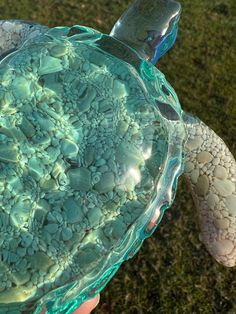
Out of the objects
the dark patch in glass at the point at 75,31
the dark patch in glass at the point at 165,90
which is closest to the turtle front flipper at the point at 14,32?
the dark patch in glass at the point at 75,31

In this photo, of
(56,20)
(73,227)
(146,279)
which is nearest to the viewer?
(73,227)

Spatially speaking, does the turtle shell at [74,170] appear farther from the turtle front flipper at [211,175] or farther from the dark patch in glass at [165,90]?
the turtle front flipper at [211,175]

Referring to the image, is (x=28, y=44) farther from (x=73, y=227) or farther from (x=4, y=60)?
(x=73, y=227)

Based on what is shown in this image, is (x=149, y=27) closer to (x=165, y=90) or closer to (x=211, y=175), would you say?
(x=165, y=90)

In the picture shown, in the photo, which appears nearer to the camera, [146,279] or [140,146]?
[140,146]

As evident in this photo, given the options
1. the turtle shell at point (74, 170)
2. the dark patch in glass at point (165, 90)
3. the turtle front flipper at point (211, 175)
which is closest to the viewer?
the turtle shell at point (74, 170)

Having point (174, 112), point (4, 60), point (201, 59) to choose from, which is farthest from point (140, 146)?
point (201, 59)

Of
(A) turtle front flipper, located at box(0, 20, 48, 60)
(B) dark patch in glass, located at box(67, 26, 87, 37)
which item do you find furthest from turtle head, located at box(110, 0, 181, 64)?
(A) turtle front flipper, located at box(0, 20, 48, 60)

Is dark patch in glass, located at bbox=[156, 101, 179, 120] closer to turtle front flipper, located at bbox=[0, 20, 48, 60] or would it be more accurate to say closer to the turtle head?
the turtle head
